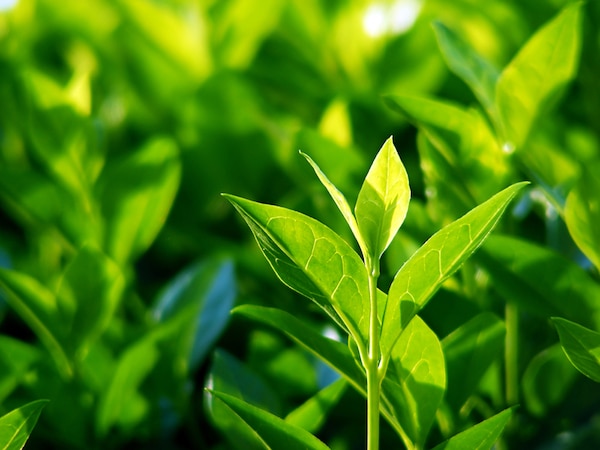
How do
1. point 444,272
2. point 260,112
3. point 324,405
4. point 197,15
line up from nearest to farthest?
point 444,272 < point 324,405 < point 260,112 < point 197,15

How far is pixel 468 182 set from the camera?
0.91 m

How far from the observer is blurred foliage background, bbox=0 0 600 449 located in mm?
983

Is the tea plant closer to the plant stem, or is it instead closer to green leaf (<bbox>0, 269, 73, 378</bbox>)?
the plant stem

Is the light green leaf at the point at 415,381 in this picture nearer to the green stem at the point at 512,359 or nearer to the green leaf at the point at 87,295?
the green stem at the point at 512,359

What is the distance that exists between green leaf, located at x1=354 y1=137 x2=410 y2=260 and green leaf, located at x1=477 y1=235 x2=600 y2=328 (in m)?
0.22

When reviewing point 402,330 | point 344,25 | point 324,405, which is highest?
point 344,25

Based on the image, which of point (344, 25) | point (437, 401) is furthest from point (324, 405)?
point (344, 25)

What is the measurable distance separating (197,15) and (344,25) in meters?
A: 0.30

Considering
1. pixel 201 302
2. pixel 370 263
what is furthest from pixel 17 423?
pixel 201 302

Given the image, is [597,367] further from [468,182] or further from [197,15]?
[197,15]

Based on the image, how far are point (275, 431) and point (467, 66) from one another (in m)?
0.48

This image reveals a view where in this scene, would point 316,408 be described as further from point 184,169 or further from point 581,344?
point 184,169

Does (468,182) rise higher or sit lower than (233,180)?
higher

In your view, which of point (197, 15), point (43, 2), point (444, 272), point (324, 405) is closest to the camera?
point (444, 272)
